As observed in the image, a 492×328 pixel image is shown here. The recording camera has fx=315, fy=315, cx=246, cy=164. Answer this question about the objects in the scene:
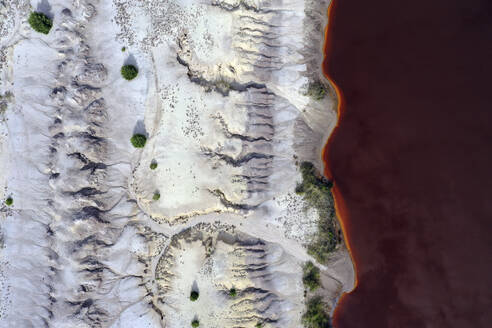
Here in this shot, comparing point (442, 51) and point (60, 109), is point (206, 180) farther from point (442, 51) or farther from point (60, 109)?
point (442, 51)

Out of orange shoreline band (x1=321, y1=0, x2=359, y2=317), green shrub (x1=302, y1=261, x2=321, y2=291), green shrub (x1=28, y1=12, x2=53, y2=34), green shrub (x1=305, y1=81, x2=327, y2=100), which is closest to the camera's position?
green shrub (x1=28, y1=12, x2=53, y2=34)

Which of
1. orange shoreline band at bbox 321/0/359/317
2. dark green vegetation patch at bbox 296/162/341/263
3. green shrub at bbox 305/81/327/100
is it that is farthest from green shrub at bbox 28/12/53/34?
dark green vegetation patch at bbox 296/162/341/263

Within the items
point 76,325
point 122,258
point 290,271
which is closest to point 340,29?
point 290,271

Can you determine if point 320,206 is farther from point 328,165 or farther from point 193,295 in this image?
point 193,295

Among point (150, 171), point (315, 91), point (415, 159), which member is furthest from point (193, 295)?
point (415, 159)

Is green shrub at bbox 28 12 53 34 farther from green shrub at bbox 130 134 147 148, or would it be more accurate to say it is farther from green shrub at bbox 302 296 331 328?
green shrub at bbox 302 296 331 328

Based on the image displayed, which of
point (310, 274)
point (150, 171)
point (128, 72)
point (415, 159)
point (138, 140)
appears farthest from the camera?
point (415, 159)
